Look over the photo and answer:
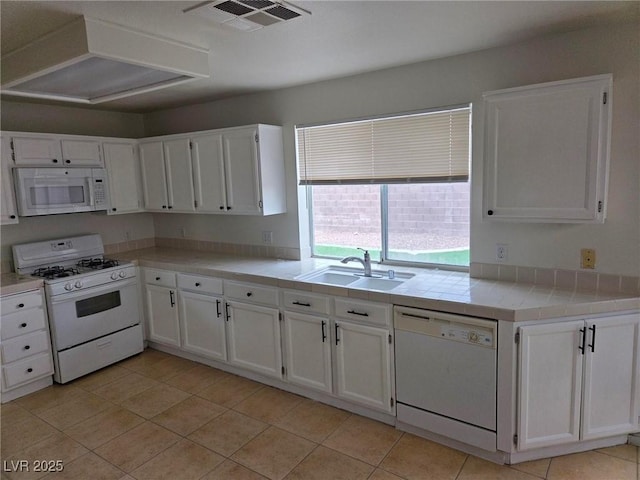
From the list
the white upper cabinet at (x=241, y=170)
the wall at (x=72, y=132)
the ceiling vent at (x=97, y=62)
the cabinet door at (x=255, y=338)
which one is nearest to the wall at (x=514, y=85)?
the white upper cabinet at (x=241, y=170)

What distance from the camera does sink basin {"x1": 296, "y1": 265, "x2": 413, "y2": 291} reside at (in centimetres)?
319

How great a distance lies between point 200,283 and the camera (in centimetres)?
369

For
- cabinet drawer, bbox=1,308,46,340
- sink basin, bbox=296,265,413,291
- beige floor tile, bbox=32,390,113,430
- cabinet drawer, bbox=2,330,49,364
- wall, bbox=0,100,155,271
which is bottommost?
beige floor tile, bbox=32,390,113,430

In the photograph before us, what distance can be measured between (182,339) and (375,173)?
233cm

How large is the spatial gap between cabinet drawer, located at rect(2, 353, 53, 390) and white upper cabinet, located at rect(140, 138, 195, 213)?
171 centimetres

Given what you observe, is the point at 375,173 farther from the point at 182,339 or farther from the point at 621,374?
the point at 182,339

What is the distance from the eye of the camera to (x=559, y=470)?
2357 millimetres

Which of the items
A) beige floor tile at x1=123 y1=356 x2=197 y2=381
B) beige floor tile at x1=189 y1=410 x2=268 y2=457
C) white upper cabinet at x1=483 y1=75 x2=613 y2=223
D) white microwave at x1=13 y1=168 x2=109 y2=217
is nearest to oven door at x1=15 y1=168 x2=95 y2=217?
white microwave at x1=13 y1=168 x2=109 y2=217

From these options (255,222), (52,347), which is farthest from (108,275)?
(255,222)

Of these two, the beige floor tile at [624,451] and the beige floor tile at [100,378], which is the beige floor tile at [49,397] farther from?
the beige floor tile at [624,451]

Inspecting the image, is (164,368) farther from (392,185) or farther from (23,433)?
(392,185)

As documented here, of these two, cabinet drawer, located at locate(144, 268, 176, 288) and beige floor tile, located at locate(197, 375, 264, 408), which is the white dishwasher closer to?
beige floor tile, located at locate(197, 375, 264, 408)

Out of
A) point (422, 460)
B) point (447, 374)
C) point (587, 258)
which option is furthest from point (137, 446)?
point (587, 258)

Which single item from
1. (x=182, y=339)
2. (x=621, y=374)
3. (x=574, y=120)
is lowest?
(x=182, y=339)
